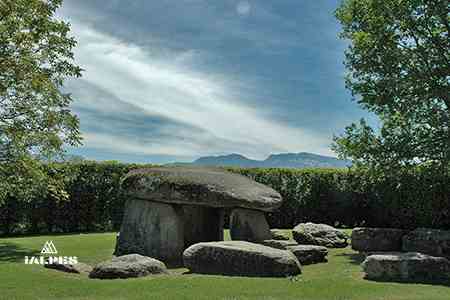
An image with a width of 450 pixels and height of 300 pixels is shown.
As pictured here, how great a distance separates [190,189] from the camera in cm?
1619

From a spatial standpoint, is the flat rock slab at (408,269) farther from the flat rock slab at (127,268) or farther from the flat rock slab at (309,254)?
the flat rock slab at (127,268)

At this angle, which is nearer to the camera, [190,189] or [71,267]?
[71,267]

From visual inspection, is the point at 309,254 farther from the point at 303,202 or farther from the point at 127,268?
the point at 303,202

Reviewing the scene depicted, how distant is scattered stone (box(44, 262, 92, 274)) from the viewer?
552 inches

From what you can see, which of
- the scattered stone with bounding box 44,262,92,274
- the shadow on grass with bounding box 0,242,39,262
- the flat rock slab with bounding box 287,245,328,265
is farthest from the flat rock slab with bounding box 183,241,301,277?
the shadow on grass with bounding box 0,242,39,262

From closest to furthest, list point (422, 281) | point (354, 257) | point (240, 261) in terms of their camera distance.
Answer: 1. point (422, 281)
2. point (240, 261)
3. point (354, 257)

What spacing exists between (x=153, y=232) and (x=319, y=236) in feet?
23.1

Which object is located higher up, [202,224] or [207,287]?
[202,224]

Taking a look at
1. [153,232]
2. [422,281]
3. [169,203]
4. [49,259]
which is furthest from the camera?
[169,203]

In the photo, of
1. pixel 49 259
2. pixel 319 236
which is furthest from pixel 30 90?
pixel 319 236

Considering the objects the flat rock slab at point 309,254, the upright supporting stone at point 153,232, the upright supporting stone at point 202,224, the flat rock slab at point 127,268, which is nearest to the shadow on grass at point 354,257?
the flat rock slab at point 309,254

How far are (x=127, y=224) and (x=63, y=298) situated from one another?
6220 mm

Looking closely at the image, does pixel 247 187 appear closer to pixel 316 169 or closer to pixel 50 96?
pixel 50 96

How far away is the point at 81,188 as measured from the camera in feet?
90.1
